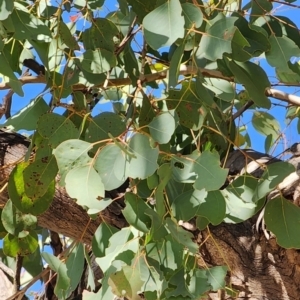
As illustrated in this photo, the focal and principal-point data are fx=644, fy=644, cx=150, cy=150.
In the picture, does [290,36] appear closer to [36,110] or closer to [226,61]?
[226,61]

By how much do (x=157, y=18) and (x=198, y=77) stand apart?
0.11 metres

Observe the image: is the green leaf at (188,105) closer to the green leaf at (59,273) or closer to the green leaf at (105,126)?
the green leaf at (105,126)

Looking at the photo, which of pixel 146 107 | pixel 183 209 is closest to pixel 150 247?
pixel 183 209

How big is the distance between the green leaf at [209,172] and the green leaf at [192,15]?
174mm

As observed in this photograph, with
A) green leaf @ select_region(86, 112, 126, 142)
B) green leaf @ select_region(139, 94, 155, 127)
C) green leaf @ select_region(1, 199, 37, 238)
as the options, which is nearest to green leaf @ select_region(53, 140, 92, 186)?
green leaf @ select_region(86, 112, 126, 142)

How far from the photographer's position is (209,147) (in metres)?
1.21

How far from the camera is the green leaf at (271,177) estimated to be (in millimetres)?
923

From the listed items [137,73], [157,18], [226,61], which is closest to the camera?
[157,18]

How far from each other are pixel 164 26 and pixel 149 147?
155 millimetres

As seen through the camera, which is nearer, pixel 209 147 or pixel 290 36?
pixel 290 36

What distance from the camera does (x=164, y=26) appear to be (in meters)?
0.81

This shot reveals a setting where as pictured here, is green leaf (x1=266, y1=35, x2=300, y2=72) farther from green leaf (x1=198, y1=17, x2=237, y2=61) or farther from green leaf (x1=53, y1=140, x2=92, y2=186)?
green leaf (x1=53, y1=140, x2=92, y2=186)

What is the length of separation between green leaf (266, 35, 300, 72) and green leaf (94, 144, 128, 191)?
0.89ft

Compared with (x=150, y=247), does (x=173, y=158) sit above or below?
above
